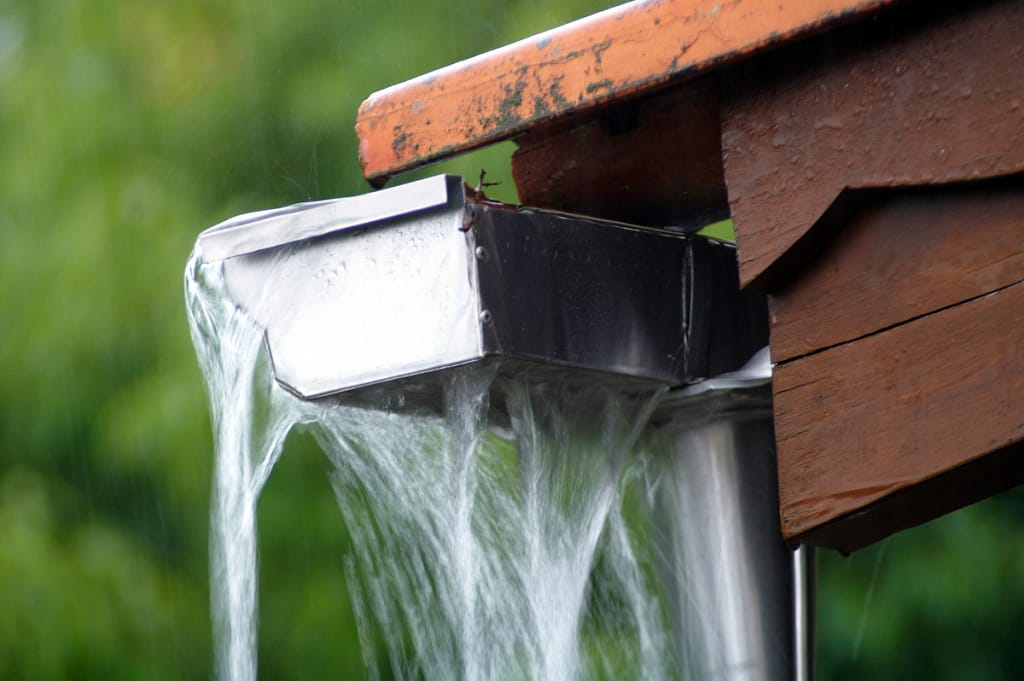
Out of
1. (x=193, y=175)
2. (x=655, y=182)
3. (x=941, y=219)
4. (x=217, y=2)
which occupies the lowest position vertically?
(x=941, y=219)

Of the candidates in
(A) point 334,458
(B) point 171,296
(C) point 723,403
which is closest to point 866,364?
(C) point 723,403

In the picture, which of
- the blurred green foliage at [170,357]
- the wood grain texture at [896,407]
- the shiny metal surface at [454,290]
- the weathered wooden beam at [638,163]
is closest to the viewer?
the wood grain texture at [896,407]

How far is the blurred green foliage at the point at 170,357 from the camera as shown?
2.62 meters

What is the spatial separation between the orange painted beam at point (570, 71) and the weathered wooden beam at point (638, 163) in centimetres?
11

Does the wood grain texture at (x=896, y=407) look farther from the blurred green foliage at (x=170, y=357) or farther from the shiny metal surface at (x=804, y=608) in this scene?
the blurred green foliage at (x=170, y=357)

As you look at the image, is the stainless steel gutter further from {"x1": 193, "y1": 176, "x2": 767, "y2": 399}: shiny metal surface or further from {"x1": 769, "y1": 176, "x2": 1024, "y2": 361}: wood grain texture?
{"x1": 769, "y1": 176, "x2": 1024, "y2": 361}: wood grain texture

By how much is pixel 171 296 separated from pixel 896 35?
2250 mm

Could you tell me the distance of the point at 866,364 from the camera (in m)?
1.15

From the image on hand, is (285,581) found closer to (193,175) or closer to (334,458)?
(193,175)

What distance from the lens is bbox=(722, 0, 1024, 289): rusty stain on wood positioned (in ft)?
3.55

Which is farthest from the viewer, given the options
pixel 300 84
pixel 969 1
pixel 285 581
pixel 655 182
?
pixel 300 84

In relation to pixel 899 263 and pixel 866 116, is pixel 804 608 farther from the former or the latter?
pixel 866 116

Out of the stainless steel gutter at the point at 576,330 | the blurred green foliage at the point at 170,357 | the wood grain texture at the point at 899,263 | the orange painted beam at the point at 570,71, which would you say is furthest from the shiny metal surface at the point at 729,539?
the blurred green foliage at the point at 170,357

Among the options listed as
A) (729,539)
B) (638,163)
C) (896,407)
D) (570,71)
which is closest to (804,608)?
(729,539)
